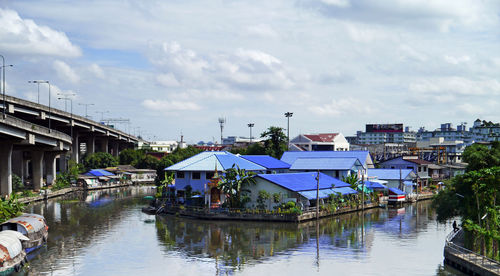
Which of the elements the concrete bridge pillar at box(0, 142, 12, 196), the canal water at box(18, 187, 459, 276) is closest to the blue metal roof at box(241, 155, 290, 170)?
the canal water at box(18, 187, 459, 276)

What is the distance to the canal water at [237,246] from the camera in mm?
43969

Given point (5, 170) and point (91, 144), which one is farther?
point (91, 144)

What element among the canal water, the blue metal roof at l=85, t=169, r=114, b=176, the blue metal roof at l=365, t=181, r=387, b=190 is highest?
the blue metal roof at l=85, t=169, r=114, b=176

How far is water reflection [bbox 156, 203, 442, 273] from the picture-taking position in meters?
49.5

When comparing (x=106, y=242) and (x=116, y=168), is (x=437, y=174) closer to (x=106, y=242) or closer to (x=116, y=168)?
(x=116, y=168)

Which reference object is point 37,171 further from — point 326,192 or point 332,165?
point 326,192

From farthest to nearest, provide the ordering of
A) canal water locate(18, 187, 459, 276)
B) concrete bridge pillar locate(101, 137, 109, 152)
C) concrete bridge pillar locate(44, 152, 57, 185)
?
concrete bridge pillar locate(101, 137, 109, 152), concrete bridge pillar locate(44, 152, 57, 185), canal water locate(18, 187, 459, 276)

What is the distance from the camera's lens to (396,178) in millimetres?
108375

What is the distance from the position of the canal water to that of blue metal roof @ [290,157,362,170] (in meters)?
16.9

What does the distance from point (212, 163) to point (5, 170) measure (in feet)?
125

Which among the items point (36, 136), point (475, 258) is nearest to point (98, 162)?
point (36, 136)

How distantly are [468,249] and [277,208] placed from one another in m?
30.6

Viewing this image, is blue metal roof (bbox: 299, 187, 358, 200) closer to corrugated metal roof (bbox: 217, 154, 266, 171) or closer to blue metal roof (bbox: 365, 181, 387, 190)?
blue metal roof (bbox: 365, 181, 387, 190)

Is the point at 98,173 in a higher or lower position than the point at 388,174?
lower
